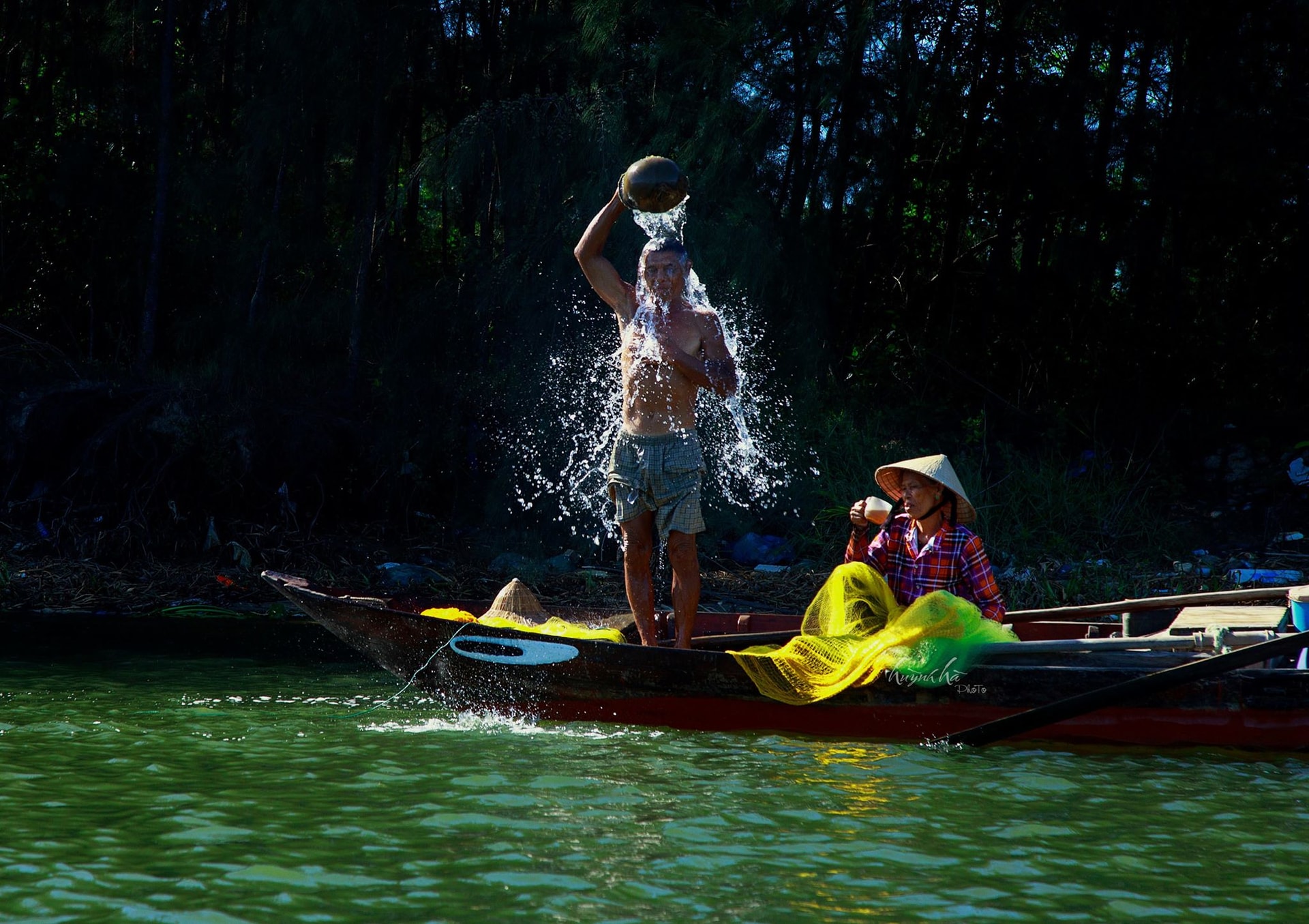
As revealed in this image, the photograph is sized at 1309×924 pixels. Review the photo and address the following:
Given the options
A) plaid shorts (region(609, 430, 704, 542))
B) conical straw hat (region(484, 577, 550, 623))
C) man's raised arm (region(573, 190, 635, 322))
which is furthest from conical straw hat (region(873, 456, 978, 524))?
conical straw hat (region(484, 577, 550, 623))

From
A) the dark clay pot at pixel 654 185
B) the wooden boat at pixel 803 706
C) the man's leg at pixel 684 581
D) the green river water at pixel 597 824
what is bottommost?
the green river water at pixel 597 824

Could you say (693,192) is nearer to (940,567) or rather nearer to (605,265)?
(605,265)

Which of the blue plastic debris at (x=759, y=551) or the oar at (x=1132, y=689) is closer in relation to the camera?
the oar at (x=1132, y=689)

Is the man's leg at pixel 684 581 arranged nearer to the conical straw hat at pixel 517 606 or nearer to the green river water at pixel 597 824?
the green river water at pixel 597 824

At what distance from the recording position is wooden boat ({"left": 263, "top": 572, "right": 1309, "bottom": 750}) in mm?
5168

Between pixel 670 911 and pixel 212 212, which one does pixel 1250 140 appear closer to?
pixel 212 212

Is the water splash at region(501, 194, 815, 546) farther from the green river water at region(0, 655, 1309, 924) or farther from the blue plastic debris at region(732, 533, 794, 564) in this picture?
the green river water at region(0, 655, 1309, 924)

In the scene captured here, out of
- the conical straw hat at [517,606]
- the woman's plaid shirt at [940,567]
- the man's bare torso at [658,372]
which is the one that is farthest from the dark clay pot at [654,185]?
the conical straw hat at [517,606]

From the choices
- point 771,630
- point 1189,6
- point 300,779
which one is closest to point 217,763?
point 300,779

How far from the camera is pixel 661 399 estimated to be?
5684 mm

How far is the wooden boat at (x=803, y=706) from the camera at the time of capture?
517cm

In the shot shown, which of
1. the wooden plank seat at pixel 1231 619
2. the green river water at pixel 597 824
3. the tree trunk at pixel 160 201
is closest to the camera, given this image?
the green river water at pixel 597 824

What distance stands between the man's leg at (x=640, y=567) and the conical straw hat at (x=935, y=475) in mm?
1056

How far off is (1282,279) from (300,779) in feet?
A: 39.0
